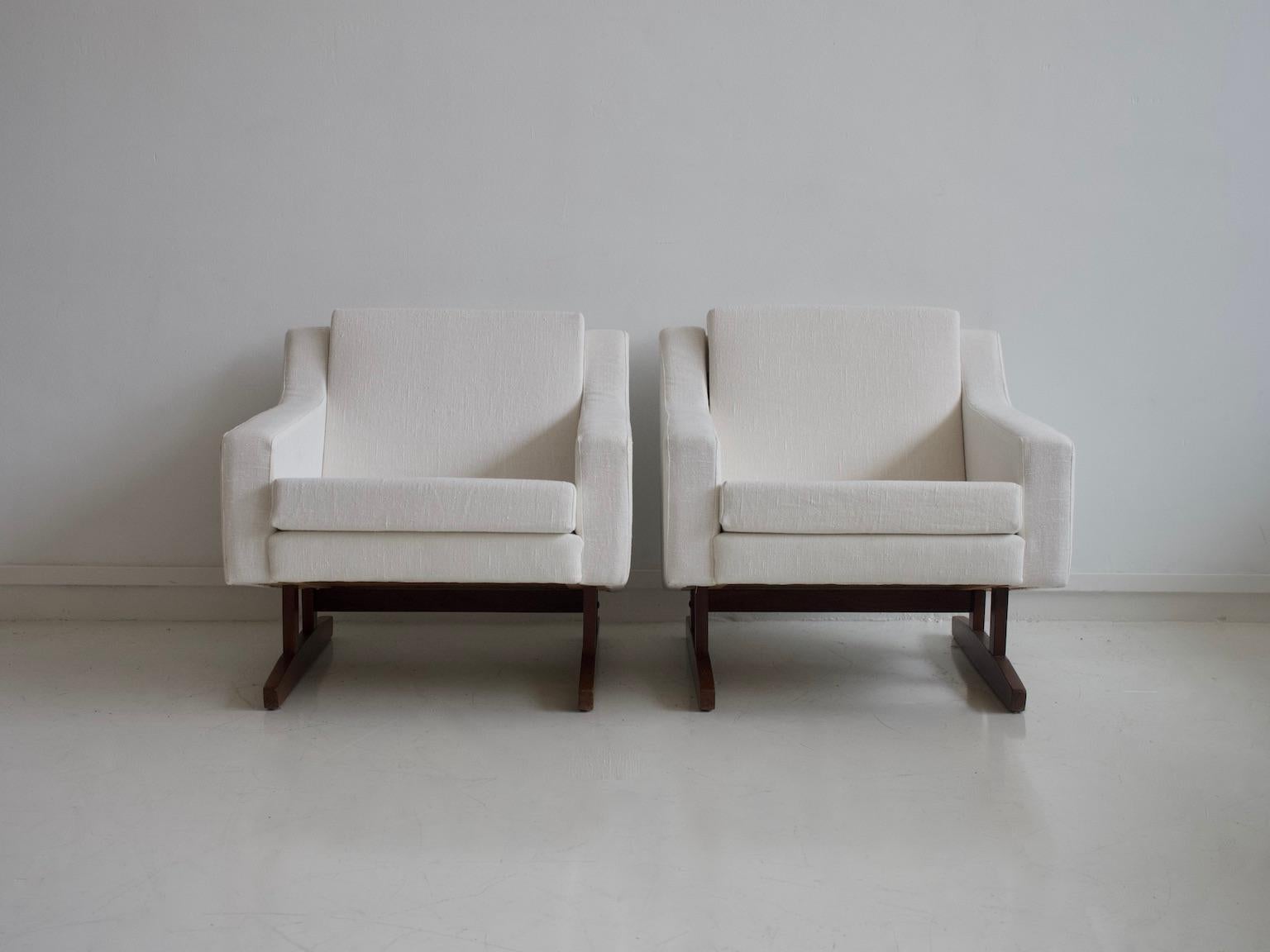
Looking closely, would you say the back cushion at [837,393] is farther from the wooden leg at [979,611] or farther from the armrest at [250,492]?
the armrest at [250,492]

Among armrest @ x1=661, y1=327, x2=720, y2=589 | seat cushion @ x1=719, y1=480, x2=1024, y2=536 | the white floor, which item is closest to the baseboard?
the white floor

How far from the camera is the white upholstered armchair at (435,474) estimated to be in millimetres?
2031

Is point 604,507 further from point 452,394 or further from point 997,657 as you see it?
point 997,657

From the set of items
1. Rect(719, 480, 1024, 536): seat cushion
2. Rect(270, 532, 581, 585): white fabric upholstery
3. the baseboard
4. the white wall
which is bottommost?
the baseboard

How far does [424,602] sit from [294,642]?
1.05 feet

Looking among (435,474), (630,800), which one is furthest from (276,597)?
(630,800)

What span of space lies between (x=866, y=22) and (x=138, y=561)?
105 inches

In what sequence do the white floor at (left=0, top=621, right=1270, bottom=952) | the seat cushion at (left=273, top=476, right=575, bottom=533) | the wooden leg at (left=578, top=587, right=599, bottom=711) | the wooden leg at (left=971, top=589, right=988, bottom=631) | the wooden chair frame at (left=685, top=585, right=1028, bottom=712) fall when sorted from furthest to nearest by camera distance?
the wooden leg at (left=971, top=589, right=988, bottom=631), the wooden chair frame at (left=685, top=585, right=1028, bottom=712), the wooden leg at (left=578, top=587, right=599, bottom=711), the seat cushion at (left=273, top=476, right=575, bottom=533), the white floor at (left=0, top=621, right=1270, bottom=952)

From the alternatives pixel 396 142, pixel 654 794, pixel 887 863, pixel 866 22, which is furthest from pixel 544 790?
pixel 866 22

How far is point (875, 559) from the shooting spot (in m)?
2.06

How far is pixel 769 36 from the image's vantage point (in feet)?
→ 9.11

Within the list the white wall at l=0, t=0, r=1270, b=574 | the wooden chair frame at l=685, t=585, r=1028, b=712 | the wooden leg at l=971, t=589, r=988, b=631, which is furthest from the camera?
the white wall at l=0, t=0, r=1270, b=574

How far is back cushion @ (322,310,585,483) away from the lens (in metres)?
2.53

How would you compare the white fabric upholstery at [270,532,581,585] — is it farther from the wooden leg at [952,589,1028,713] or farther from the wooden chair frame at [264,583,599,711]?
the wooden leg at [952,589,1028,713]
